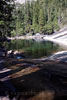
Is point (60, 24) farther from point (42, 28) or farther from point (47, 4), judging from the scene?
point (47, 4)

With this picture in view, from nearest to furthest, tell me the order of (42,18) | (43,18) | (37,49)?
(37,49)
(42,18)
(43,18)

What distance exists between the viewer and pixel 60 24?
323 ft

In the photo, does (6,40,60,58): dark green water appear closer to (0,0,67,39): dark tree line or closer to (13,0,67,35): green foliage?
(0,0,67,39): dark tree line

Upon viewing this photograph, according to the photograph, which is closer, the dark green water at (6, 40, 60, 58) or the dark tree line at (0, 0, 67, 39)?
the dark green water at (6, 40, 60, 58)

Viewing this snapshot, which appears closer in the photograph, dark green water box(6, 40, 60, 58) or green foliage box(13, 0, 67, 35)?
dark green water box(6, 40, 60, 58)

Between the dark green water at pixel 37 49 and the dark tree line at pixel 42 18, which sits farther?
the dark tree line at pixel 42 18

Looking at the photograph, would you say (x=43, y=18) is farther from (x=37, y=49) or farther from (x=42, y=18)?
(x=37, y=49)

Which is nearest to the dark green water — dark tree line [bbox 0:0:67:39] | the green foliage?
dark tree line [bbox 0:0:67:39]

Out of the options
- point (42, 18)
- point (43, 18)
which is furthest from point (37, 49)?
point (43, 18)

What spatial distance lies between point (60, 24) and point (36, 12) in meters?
15.1

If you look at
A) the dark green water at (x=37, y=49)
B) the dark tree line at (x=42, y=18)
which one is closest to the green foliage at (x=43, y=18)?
the dark tree line at (x=42, y=18)

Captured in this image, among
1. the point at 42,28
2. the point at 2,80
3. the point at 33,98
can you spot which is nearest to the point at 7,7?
the point at 2,80

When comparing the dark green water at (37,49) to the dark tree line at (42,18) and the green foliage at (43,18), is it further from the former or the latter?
the green foliage at (43,18)

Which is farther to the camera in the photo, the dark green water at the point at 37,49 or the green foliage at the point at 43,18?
the green foliage at the point at 43,18
